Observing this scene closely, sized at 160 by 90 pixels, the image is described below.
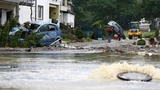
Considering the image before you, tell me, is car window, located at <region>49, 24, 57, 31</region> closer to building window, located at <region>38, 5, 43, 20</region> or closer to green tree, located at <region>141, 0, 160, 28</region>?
building window, located at <region>38, 5, 43, 20</region>

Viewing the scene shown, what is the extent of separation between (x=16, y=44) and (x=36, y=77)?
1424 centimetres

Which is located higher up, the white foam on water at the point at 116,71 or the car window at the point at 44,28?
the car window at the point at 44,28

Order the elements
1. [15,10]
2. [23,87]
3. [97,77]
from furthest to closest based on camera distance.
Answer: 1. [15,10]
2. [97,77]
3. [23,87]

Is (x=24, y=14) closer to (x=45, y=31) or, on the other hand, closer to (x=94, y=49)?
(x=45, y=31)

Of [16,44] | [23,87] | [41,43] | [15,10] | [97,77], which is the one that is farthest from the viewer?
[15,10]

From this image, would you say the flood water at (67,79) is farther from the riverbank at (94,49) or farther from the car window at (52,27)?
the car window at (52,27)

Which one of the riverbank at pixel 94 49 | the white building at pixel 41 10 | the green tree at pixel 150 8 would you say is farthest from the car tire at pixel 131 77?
the green tree at pixel 150 8

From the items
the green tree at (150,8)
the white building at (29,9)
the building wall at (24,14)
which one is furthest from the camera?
the green tree at (150,8)

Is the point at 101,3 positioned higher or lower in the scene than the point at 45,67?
higher

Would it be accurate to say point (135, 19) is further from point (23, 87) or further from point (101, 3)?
point (23, 87)

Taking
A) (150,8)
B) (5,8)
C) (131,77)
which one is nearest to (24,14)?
(5,8)

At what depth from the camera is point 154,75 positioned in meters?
11.9

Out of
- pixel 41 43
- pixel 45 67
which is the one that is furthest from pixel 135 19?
pixel 45 67

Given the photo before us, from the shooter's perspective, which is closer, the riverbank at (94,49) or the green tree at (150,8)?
the riverbank at (94,49)
